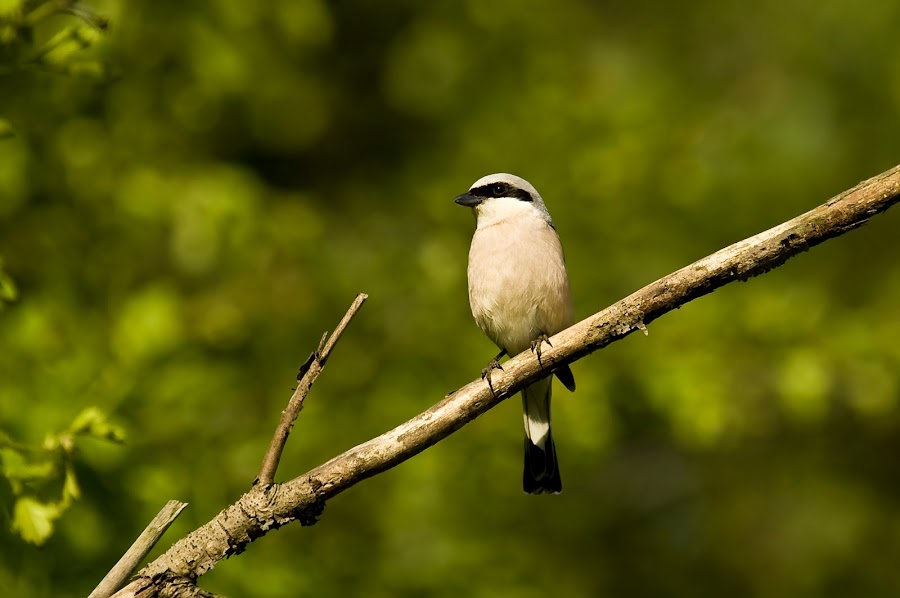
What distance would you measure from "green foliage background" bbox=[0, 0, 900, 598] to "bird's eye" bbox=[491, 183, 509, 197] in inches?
34.7

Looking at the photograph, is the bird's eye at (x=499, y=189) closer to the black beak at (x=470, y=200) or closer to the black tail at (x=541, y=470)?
the black beak at (x=470, y=200)

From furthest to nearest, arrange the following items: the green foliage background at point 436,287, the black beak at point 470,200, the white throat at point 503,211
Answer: the black beak at point 470,200 → the white throat at point 503,211 → the green foliage background at point 436,287

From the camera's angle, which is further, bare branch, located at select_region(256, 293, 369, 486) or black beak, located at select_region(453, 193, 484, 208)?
black beak, located at select_region(453, 193, 484, 208)

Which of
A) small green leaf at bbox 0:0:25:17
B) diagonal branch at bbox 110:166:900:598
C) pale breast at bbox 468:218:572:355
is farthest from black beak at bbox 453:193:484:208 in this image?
small green leaf at bbox 0:0:25:17

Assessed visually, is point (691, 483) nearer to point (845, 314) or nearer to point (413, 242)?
point (845, 314)

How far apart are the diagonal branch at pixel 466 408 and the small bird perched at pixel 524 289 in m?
1.23

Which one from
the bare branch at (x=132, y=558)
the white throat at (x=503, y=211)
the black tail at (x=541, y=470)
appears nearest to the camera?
the bare branch at (x=132, y=558)

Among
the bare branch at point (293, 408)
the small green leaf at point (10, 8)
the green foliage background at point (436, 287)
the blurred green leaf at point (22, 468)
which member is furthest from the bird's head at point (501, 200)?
the blurred green leaf at point (22, 468)

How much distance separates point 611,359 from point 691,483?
2840mm

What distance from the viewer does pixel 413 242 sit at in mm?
6883

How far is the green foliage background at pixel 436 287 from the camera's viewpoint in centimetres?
450

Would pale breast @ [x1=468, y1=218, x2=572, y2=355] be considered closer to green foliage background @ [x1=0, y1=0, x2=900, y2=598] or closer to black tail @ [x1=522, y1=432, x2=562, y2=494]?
black tail @ [x1=522, y1=432, x2=562, y2=494]

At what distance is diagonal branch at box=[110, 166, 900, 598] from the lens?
Result: 2.94 meters

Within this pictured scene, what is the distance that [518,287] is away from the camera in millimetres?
4555
